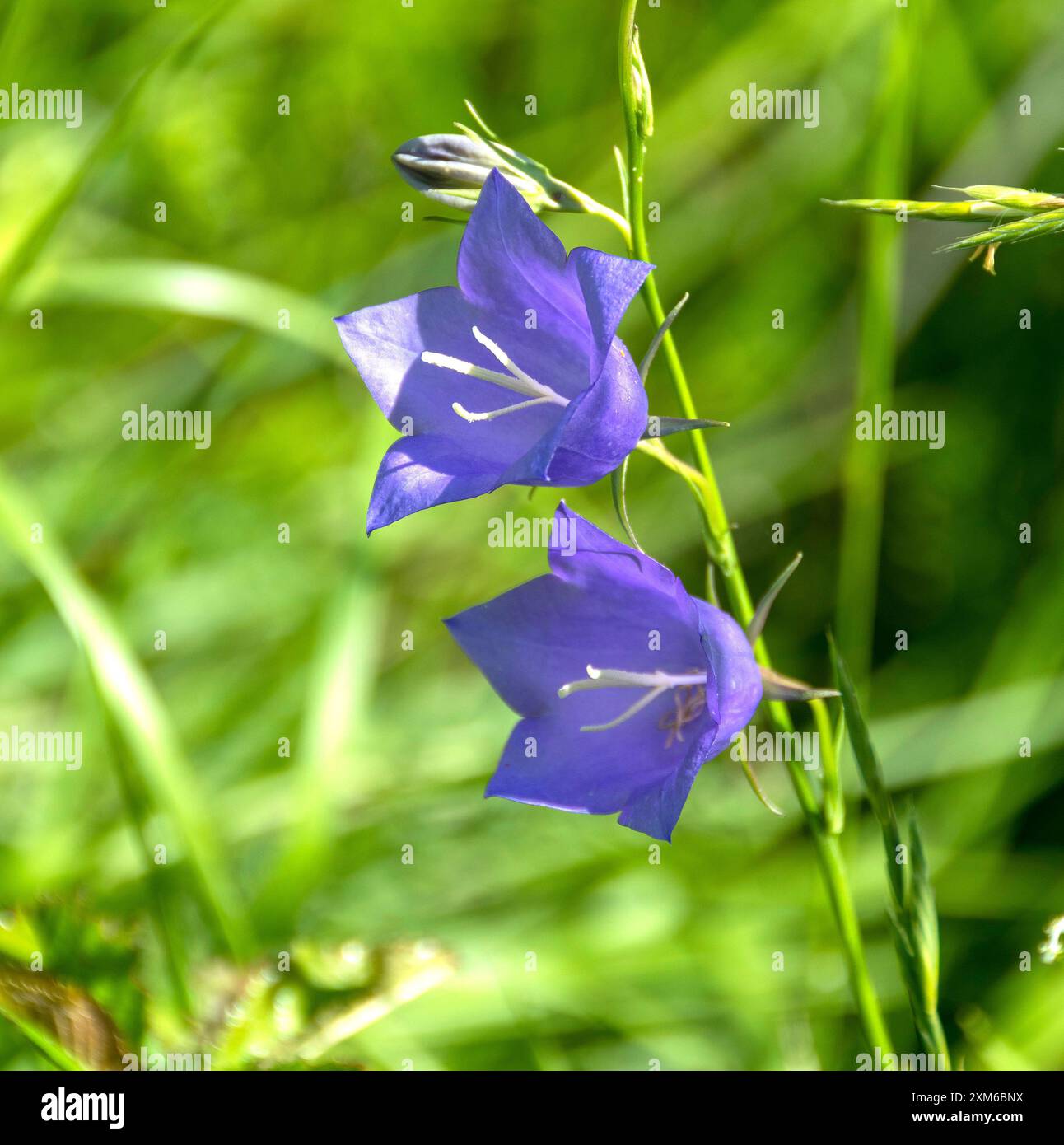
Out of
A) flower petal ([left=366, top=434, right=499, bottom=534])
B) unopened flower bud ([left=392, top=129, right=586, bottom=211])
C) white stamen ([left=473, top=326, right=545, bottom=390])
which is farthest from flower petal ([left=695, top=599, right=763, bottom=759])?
unopened flower bud ([left=392, top=129, right=586, bottom=211])

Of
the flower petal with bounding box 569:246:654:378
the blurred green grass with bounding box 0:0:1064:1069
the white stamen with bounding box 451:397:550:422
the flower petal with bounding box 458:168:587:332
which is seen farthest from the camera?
the blurred green grass with bounding box 0:0:1064:1069

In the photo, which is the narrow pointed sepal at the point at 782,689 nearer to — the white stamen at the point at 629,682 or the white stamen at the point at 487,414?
the white stamen at the point at 629,682

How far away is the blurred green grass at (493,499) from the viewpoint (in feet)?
7.88

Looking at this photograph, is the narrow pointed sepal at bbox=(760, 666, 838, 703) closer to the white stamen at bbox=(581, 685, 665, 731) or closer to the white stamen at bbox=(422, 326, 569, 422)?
the white stamen at bbox=(581, 685, 665, 731)

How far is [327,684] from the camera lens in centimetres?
229

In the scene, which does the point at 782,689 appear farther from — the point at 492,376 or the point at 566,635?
the point at 492,376

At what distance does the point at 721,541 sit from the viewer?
1.16 m

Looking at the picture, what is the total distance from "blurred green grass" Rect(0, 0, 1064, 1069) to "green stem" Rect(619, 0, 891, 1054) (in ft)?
3.53

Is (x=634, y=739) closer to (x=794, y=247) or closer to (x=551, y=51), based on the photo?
(x=794, y=247)

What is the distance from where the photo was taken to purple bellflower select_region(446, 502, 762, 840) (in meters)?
1.13

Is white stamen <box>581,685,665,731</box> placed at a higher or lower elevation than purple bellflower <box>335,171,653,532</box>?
lower

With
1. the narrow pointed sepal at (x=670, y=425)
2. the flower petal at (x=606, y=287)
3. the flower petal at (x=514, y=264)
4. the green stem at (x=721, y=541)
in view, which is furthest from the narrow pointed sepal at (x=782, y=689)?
the flower petal at (x=514, y=264)
